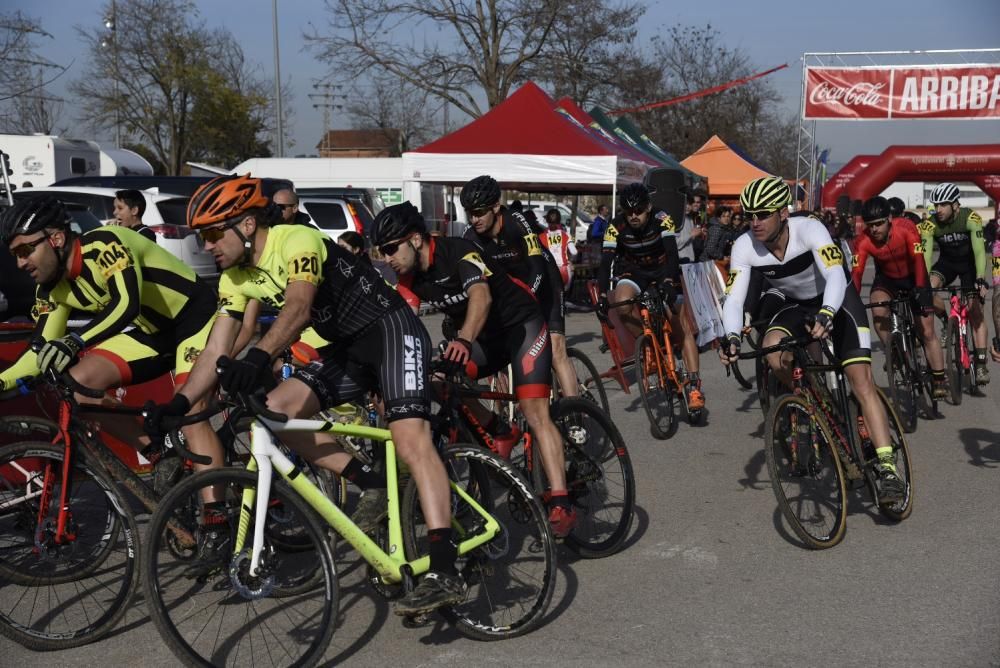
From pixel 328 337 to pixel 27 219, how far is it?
150 cm

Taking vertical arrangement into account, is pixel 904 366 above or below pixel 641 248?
below

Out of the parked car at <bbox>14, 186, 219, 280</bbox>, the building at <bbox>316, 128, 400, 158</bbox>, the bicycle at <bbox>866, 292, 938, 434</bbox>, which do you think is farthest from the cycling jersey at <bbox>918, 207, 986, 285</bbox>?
the building at <bbox>316, 128, 400, 158</bbox>

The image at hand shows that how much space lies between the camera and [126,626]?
4605mm

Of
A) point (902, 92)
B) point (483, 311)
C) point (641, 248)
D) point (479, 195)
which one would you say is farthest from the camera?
point (902, 92)

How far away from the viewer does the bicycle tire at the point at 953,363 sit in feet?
32.5

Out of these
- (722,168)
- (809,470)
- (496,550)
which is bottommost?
(496,550)

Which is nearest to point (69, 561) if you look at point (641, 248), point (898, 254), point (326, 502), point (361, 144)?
point (326, 502)

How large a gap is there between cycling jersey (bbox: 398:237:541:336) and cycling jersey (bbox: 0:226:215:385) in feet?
3.63

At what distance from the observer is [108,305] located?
195 inches

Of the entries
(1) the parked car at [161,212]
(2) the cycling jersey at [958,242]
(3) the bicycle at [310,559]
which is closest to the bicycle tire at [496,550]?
(3) the bicycle at [310,559]

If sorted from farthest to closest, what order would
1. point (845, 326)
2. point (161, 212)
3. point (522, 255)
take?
point (161, 212) → point (522, 255) → point (845, 326)

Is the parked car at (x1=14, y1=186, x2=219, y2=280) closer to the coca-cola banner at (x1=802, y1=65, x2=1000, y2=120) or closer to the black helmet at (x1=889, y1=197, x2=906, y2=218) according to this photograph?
the black helmet at (x1=889, y1=197, x2=906, y2=218)

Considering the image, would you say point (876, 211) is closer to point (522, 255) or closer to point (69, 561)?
point (522, 255)

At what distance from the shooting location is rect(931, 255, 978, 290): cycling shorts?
34.1ft
